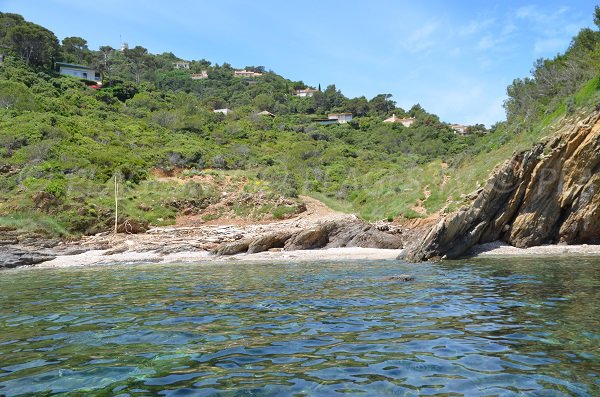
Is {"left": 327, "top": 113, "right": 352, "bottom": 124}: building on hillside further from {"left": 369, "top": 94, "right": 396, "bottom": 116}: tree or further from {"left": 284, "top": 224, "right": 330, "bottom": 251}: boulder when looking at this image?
{"left": 284, "top": 224, "right": 330, "bottom": 251}: boulder

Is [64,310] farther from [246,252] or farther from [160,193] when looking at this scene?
[160,193]

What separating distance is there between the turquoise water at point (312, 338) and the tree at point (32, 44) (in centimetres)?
8119

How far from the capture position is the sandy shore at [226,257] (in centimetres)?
2273

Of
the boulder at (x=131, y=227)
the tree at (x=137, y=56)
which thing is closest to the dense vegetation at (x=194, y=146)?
the boulder at (x=131, y=227)

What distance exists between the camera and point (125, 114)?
6569cm

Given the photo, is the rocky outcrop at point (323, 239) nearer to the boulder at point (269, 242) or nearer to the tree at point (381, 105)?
the boulder at point (269, 242)

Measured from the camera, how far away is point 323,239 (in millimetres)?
26438

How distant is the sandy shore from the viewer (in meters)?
22.7

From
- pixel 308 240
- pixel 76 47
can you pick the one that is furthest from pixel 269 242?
pixel 76 47

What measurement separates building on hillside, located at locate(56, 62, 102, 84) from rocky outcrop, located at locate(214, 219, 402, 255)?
243ft

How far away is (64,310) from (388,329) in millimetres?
7473

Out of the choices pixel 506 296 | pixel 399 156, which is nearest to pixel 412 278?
pixel 506 296

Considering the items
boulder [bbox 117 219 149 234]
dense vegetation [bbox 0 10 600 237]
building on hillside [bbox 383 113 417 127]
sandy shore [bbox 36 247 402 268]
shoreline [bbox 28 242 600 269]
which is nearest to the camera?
shoreline [bbox 28 242 600 269]

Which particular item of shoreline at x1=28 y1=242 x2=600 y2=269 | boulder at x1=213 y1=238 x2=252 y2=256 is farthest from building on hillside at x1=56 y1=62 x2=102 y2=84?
boulder at x1=213 y1=238 x2=252 y2=256
